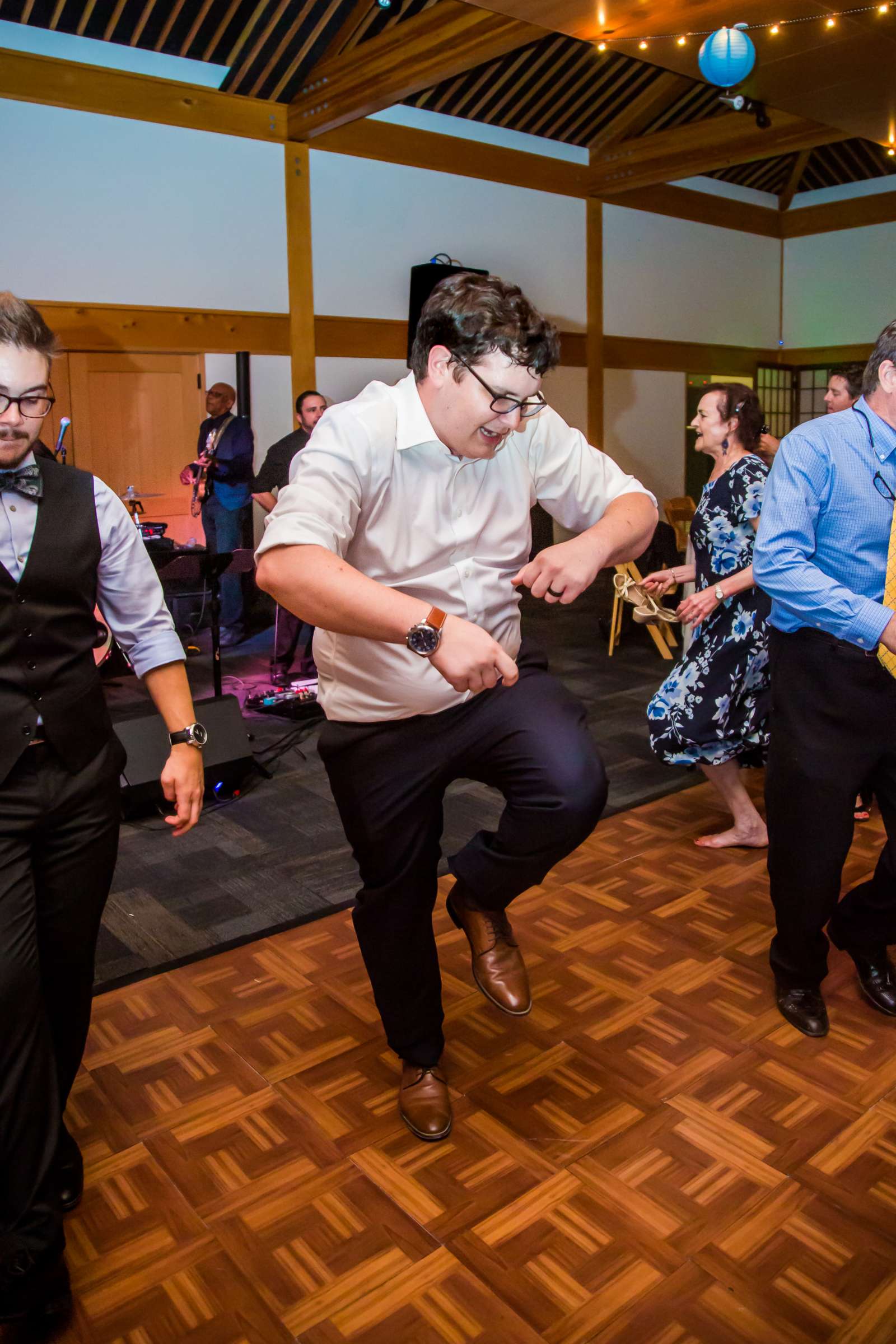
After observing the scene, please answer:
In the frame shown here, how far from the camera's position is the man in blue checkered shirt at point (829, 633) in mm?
2086

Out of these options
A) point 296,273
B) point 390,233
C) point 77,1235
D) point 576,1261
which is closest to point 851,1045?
point 576,1261

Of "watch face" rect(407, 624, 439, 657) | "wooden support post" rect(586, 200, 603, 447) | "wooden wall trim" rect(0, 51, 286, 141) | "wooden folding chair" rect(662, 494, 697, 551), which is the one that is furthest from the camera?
"wooden support post" rect(586, 200, 603, 447)

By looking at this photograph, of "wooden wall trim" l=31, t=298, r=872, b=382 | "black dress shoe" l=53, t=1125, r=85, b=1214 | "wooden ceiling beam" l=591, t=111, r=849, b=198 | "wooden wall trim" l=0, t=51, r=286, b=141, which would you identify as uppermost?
"wooden ceiling beam" l=591, t=111, r=849, b=198

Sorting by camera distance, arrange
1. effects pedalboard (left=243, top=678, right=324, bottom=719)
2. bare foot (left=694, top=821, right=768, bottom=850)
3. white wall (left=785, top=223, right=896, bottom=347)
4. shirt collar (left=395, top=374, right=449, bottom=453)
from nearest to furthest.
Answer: shirt collar (left=395, top=374, right=449, bottom=453)
bare foot (left=694, top=821, right=768, bottom=850)
effects pedalboard (left=243, top=678, right=324, bottom=719)
white wall (left=785, top=223, right=896, bottom=347)

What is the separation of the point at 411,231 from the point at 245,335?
5.97 feet

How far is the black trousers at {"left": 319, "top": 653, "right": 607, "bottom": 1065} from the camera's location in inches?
73.2

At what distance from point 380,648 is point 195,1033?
116cm

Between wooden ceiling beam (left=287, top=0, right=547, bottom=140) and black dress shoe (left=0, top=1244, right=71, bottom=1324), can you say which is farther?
wooden ceiling beam (left=287, top=0, right=547, bottom=140)

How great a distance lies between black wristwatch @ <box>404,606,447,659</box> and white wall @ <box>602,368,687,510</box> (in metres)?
9.52

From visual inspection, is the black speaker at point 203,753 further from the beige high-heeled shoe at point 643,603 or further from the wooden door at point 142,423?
the wooden door at point 142,423

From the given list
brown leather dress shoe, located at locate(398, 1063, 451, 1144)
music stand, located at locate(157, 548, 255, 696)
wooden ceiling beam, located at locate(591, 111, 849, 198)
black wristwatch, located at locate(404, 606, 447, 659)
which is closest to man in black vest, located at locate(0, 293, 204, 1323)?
black wristwatch, located at locate(404, 606, 447, 659)

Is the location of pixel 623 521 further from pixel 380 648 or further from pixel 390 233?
pixel 390 233

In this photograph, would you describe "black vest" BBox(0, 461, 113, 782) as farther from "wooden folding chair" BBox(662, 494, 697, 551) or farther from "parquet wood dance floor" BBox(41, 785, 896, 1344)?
"wooden folding chair" BBox(662, 494, 697, 551)

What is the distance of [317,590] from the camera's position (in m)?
1.52
